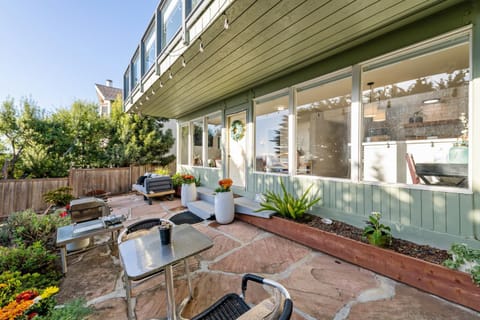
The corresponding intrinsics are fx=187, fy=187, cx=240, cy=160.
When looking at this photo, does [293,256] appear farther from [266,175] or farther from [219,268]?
[266,175]

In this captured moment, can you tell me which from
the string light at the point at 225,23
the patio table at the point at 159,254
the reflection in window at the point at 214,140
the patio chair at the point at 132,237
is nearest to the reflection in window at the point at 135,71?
the reflection in window at the point at 214,140

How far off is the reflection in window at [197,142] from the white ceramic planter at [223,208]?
320 centimetres

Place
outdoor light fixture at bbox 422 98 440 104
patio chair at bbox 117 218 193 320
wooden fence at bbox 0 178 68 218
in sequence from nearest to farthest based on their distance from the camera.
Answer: patio chair at bbox 117 218 193 320, outdoor light fixture at bbox 422 98 440 104, wooden fence at bbox 0 178 68 218

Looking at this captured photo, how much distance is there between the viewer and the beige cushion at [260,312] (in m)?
0.78

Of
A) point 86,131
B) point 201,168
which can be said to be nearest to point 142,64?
→ point 201,168

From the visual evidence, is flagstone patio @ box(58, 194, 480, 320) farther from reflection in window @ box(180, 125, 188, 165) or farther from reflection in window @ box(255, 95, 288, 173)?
reflection in window @ box(180, 125, 188, 165)

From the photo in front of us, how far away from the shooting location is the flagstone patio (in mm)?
1704

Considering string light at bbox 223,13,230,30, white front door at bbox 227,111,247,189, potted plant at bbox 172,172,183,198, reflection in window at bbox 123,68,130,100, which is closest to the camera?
string light at bbox 223,13,230,30

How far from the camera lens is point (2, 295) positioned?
140 cm

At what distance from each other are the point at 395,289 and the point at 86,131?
34.9 ft

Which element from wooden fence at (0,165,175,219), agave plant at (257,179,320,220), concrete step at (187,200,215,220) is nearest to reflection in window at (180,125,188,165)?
wooden fence at (0,165,175,219)

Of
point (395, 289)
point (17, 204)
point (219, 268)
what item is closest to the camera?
point (395, 289)

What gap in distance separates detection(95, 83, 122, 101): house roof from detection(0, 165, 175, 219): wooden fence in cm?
788

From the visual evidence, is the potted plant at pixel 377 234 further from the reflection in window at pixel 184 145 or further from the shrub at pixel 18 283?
the reflection in window at pixel 184 145
